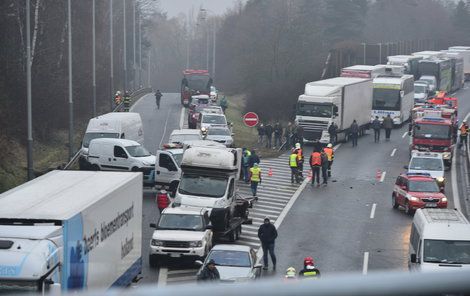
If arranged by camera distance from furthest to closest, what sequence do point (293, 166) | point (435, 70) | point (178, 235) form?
point (435, 70), point (293, 166), point (178, 235)

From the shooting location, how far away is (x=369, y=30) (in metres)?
160

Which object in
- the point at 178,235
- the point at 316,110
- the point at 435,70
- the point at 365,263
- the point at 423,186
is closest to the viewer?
the point at 178,235

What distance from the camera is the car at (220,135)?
4944cm

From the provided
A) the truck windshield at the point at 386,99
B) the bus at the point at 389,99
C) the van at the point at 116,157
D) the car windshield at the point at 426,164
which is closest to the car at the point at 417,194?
the car windshield at the point at 426,164

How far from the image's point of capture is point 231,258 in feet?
72.9

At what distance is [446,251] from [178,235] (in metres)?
6.69

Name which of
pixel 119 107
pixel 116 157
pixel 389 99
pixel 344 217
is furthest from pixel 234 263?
pixel 119 107

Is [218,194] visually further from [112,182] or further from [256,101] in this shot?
[256,101]

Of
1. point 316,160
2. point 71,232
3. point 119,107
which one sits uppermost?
point 71,232

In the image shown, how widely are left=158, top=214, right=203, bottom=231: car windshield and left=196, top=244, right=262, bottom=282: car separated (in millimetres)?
3339

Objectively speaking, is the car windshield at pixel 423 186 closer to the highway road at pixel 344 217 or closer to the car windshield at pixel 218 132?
the highway road at pixel 344 217

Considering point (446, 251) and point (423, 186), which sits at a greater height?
point (446, 251)

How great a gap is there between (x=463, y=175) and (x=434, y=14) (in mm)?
133464

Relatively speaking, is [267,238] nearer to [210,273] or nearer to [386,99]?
[210,273]
